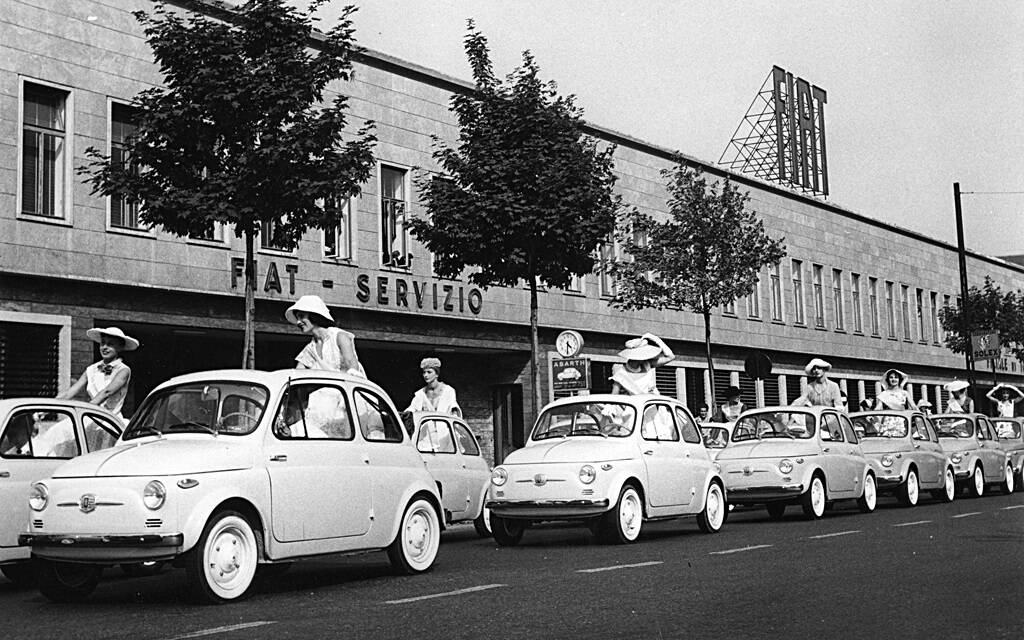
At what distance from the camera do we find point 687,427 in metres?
16.3

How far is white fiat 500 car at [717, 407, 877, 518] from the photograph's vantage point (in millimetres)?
18219

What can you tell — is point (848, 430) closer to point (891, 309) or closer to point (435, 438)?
point (435, 438)

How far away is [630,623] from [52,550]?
3.92 m

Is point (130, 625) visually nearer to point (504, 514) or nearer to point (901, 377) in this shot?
point (504, 514)

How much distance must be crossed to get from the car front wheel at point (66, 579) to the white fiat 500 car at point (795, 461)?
10.5 m

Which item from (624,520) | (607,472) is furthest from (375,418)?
(624,520)

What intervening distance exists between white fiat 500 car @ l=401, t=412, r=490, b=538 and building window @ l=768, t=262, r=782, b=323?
3056 centimetres

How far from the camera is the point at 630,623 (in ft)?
25.7

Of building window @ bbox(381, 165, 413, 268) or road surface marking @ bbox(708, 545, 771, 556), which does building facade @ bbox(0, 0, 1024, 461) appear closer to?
building window @ bbox(381, 165, 413, 268)

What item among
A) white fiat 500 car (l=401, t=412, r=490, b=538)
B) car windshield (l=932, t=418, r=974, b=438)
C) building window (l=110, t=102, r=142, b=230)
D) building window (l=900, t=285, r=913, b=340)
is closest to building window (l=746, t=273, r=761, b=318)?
building window (l=900, t=285, r=913, b=340)

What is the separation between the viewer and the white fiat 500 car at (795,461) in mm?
18219

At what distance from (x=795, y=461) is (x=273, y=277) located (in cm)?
1116

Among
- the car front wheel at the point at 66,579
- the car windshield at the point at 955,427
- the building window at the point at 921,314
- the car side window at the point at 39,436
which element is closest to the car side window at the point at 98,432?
the car side window at the point at 39,436

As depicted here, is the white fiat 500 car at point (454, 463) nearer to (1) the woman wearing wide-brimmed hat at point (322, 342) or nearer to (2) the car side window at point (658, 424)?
(2) the car side window at point (658, 424)
